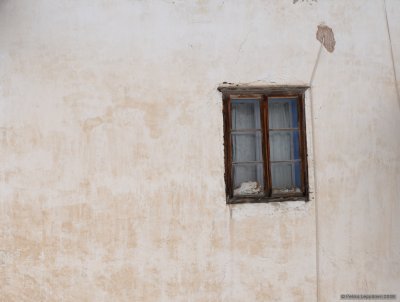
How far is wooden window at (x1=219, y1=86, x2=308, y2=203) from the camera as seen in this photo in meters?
5.21

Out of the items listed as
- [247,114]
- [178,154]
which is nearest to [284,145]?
[247,114]

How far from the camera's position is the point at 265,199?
17.0 ft

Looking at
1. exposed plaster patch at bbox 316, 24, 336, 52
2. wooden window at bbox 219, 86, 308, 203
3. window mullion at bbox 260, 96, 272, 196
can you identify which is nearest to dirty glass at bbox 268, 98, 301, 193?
wooden window at bbox 219, 86, 308, 203

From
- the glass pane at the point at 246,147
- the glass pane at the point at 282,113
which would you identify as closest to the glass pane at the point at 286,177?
the glass pane at the point at 246,147

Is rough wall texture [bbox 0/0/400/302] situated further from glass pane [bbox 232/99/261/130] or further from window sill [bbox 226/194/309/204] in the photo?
glass pane [bbox 232/99/261/130]

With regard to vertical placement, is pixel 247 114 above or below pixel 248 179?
above

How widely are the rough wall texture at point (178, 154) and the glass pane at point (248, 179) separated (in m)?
0.21

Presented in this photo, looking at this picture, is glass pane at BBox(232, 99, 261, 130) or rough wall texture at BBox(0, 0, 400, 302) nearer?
rough wall texture at BBox(0, 0, 400, 302)

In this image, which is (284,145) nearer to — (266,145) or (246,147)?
(266,145)

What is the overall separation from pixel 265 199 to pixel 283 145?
673mm

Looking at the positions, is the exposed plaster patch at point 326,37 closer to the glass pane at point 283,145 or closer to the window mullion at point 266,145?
the window mullion at point 266,145

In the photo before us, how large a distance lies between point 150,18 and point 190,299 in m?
3.08

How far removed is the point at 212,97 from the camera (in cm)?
515

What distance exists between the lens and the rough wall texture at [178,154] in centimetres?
494
